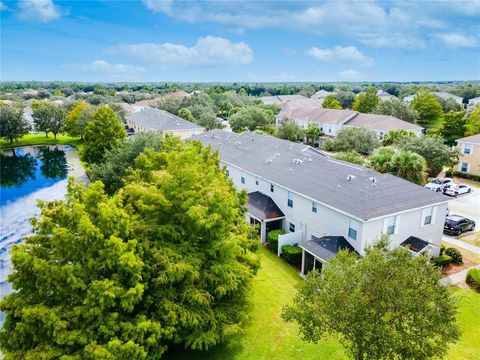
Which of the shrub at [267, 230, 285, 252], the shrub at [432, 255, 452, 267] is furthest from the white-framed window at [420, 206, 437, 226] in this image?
the shrub at [267, 230, 285, 252]

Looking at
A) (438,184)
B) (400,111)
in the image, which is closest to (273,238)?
(438,184)

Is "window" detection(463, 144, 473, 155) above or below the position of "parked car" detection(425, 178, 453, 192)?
above

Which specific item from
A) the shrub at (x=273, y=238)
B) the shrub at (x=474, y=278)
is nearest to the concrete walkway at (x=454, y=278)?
the shrub at (x=474, y=278)

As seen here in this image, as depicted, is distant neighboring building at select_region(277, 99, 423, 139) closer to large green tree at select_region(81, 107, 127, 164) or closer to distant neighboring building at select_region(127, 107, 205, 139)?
distant neighboring building at select_region(127, 107, 205, 139)

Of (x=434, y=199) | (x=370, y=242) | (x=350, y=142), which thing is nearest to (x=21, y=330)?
(x=370, y=242)

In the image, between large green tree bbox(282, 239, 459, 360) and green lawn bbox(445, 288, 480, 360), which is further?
green lawn bbox(445, 288, 480, 360)

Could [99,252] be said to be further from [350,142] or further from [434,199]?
[350,142]

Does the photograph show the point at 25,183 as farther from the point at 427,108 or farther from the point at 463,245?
the point at 427,108
